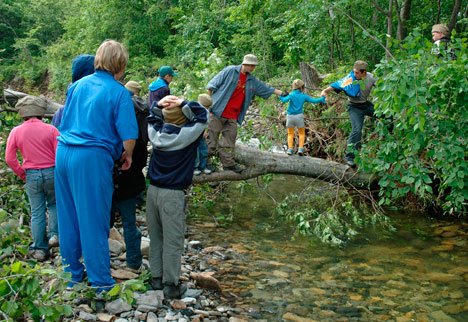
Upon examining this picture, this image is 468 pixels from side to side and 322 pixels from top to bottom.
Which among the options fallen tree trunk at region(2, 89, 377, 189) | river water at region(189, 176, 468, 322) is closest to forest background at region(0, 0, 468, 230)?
fallen tree trunk at region(2, 89, 377, 189)

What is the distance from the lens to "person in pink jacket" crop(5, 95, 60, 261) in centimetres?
514

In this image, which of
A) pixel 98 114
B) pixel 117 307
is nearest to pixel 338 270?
pixel 117 307

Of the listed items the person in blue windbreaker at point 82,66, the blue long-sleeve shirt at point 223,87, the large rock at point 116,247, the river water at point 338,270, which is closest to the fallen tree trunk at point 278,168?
the blue long-sleeve shirt at point 223,87

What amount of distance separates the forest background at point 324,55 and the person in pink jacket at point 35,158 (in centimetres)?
A: 171

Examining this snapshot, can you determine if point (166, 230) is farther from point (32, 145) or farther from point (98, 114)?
point (32, 145)

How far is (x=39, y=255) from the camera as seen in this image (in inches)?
202

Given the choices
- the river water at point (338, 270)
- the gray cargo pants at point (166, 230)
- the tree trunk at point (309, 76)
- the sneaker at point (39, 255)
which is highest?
the tree trunk at point (309, 76)

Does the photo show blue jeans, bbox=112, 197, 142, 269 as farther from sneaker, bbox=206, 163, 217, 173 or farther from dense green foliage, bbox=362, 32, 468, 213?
dense green foliage, bbox=362, 32, 468, 213

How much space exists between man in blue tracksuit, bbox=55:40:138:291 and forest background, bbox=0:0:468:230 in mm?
3152

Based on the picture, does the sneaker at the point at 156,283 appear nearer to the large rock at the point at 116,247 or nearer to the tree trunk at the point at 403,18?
the large rock at the point at 116,247

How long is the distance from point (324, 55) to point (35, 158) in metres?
11.1

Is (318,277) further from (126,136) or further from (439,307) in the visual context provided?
(126,136)

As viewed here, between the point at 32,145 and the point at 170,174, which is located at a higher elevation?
the point at 32,145

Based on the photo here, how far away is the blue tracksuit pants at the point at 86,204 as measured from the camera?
394 cm
